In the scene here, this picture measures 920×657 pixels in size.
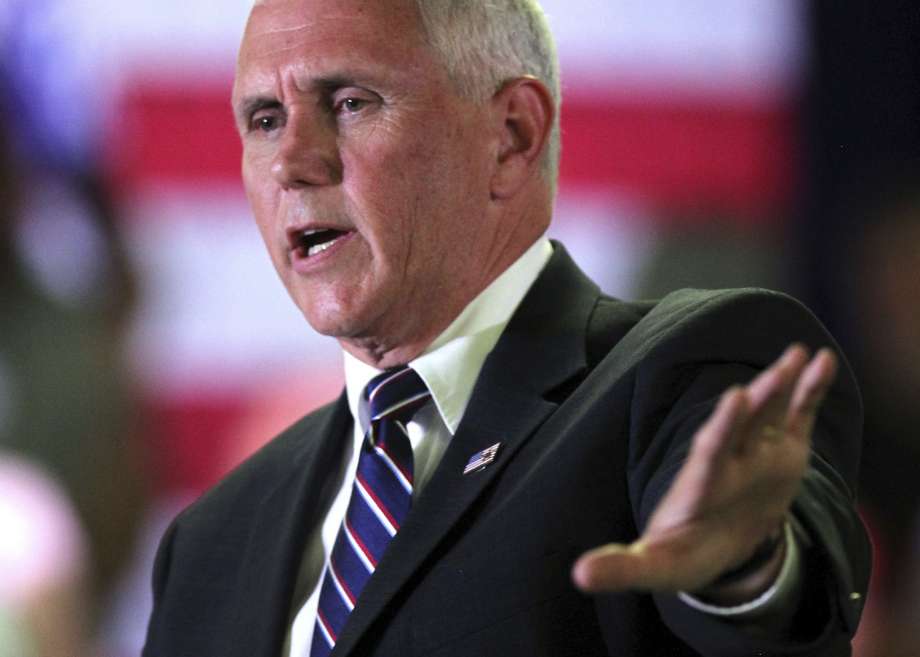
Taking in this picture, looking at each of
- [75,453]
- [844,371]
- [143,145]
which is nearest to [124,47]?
[143,145]

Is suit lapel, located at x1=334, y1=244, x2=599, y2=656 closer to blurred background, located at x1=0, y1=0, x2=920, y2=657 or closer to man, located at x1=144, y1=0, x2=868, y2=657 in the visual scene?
man, located at x1=144, y1=0, x2=868, y2=657

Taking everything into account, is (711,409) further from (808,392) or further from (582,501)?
(808,392)

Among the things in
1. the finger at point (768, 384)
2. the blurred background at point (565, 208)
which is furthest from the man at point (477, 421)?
the blurred background at point (565, 208)

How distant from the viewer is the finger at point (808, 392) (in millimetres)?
1160

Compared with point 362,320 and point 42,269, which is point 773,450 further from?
point 42,269

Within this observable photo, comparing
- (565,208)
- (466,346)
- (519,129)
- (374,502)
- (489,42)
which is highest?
(489,42)

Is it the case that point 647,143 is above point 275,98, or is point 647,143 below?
below

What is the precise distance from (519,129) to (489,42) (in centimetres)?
12

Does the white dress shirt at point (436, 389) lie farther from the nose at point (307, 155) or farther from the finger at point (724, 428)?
the finger at point (724, 428)

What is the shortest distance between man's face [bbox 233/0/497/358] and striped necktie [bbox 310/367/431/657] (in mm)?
97

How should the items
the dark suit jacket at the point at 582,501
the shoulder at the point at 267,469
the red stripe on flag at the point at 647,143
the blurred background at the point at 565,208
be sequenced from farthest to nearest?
the red stripe on flag at the point at 647,143
the blurred background at the point at 565,208
the shoulder at the point at 267,469
the dark suit jacket at the point at 582,501

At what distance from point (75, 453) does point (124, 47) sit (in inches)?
55.8

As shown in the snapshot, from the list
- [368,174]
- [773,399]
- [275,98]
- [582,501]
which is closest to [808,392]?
[773,399]

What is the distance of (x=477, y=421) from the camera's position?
1.76m
